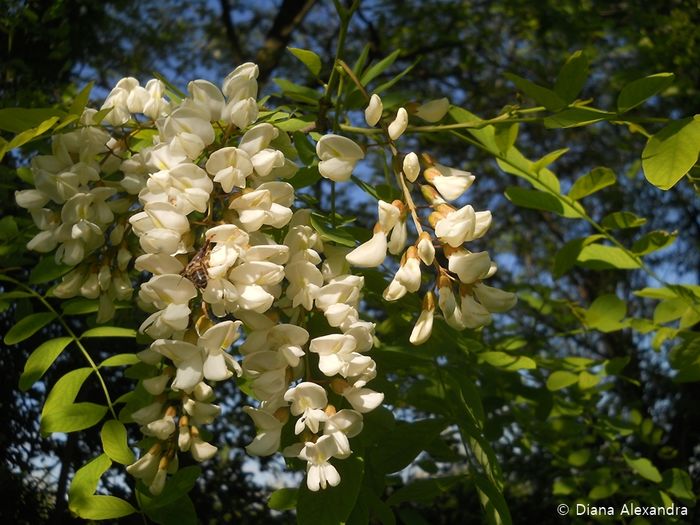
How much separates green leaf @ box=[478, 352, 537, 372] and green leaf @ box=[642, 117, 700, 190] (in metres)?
0.44

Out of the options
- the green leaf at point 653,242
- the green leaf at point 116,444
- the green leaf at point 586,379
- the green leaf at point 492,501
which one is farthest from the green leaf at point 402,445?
the green leaf at point 586,379

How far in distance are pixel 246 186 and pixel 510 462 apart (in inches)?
82.7

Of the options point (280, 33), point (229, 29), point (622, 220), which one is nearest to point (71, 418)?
point (622, 220)

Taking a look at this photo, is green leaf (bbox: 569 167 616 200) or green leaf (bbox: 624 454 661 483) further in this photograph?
green leaf (bbox: 624 454 661 483)

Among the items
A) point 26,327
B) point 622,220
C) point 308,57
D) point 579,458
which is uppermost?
point 308,57

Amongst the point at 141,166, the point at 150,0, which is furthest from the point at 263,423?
the point at 150,0

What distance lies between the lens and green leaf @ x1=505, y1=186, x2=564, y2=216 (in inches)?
45.4

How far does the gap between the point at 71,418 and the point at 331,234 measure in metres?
0.42

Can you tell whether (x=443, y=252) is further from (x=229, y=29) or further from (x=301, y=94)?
(x=229, y=29)

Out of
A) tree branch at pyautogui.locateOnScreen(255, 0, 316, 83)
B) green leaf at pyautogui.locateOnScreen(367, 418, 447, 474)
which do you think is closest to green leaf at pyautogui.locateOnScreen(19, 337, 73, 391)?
green leaf at pyautogui.locateOnScreen(367, 418, 447, 474)

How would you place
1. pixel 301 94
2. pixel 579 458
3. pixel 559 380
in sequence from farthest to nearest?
1. pixel 579 458
2. pixel 559 380
3. pixel 301 94

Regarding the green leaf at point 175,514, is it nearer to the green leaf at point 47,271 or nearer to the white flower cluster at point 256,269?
the white flower cluster at point 256,269

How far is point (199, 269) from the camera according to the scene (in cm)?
74

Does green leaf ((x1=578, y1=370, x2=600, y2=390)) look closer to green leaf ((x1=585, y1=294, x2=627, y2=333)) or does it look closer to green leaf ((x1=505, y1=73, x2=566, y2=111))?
green leaf ((x1=585, y1=294, x2=627, y2=333))
